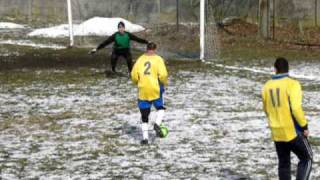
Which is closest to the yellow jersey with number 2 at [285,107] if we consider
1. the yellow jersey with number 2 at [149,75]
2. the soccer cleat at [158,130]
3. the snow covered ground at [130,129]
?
the snow covered ground at [130,129]

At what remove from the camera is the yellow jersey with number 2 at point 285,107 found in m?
7.51

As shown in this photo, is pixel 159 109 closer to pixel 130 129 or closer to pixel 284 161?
pixel 130 129

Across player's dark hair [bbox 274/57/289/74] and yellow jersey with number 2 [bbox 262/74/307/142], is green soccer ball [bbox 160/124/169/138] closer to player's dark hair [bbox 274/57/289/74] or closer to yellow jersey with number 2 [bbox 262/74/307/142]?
yellow jersey with number 2 [bbox 262/74/307/142]

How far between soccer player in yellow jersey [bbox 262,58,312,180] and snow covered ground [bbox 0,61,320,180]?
1486 mm

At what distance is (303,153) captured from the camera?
7.65 metres

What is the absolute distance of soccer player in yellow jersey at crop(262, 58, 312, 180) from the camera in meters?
7.52

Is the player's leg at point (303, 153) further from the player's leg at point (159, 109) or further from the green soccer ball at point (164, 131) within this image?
the green soccer ball at point (164, 131)

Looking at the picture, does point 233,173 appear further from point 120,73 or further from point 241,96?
point 120,73

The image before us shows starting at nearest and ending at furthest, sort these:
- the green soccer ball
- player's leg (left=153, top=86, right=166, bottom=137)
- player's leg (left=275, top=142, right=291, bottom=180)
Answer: player's leg (left=275, top=142, right=291, bottom=180) → player's leg (left=153, top=86, right=166, bottom=137) → the green soccer ball

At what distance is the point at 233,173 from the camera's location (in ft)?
30.7

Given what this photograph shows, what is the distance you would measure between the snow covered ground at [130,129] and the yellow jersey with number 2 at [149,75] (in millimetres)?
988

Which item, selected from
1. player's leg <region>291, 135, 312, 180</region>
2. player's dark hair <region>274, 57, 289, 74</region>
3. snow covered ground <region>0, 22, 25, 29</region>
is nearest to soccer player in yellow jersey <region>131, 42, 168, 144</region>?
player's dark hair <region>274, 57, 289, 74</region>

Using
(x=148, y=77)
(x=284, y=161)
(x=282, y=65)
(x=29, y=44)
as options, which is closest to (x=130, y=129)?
(x=148, y=77)

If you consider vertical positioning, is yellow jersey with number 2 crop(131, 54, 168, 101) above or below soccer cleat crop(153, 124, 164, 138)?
above
